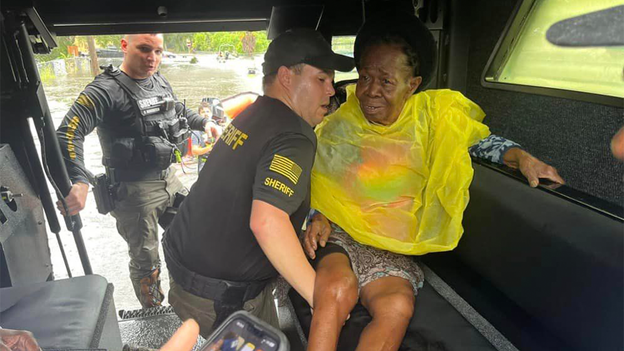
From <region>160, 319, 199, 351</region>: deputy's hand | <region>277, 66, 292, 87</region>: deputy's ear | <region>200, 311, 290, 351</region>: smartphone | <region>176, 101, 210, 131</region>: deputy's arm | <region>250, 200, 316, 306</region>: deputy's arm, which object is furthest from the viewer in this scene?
<region>176, 101, 210, 131</region>: deputy's arm

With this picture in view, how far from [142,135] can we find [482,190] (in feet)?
5.95

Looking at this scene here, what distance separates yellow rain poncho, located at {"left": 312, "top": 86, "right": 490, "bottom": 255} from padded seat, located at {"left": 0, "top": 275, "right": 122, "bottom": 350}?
33.9 inches

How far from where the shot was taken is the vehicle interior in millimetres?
1220

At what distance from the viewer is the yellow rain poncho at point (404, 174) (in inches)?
59.0

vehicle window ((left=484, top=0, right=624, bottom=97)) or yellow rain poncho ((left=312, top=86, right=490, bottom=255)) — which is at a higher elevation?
vehicle window ((left=484, top=0, right=624, bottom=97))

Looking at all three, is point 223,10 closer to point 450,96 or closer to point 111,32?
point 111,32

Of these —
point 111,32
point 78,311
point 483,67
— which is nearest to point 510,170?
point 483,67

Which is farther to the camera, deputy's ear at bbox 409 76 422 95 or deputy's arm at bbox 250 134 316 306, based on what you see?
deputy's ear at bbox 409 76 422 95

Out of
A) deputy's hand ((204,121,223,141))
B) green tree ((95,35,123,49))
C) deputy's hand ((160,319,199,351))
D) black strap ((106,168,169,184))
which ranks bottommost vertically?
black strap ((106,168,169,184))

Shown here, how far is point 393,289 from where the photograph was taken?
4.65ft

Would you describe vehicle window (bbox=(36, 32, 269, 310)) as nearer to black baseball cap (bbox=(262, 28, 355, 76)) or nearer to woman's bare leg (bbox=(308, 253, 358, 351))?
black baseball cap (bbox=(262, 28, 355, 76))

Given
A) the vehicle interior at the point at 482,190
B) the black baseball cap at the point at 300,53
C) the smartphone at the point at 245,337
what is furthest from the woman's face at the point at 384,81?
the smartphone at the point at 245,337

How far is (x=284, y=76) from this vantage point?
1333 mm

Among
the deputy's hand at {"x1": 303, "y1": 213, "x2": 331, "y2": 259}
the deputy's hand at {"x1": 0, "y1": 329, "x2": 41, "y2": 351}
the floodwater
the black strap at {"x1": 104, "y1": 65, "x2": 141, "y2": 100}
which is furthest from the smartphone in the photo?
the black strap at {"x1": 104, "y1": 65, "x2": 141, "y2": 100}
